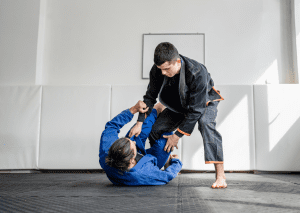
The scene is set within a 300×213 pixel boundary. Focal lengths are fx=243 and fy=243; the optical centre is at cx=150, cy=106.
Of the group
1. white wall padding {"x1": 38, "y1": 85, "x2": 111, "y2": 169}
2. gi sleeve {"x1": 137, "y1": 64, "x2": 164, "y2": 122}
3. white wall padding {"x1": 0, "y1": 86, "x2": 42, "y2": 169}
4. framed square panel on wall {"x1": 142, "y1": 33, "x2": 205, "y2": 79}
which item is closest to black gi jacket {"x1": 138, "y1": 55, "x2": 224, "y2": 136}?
gi sleeve {"x1": 137, "y1": 64, "x2": 164, "y2": 122}

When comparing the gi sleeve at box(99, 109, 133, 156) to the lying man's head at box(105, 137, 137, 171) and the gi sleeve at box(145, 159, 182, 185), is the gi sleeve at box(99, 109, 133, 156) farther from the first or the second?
the gi sleeve at box(145, 159, 182, 185)

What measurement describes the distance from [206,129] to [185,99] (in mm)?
279

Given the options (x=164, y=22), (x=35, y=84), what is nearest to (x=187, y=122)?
(x=164, y=22)

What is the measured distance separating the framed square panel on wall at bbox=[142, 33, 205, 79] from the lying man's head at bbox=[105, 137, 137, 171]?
224cm

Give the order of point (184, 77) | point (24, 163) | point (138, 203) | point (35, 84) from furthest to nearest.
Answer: point (35, 84)
point (24, 163)
point (184, 77)
point (138, 203)

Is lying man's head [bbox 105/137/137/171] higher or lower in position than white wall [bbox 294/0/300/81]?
lower

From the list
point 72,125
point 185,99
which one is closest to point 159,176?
point 185,99

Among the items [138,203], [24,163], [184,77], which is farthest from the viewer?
[24,163]

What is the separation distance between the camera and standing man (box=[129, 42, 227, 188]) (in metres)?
1.68

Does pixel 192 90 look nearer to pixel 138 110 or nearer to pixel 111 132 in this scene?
pixel 138 110

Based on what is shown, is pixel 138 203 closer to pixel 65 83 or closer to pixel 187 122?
pixel 187 122

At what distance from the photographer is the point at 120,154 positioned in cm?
158

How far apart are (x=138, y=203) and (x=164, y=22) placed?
10.4 ft

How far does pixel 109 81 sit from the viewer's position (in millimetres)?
3799
